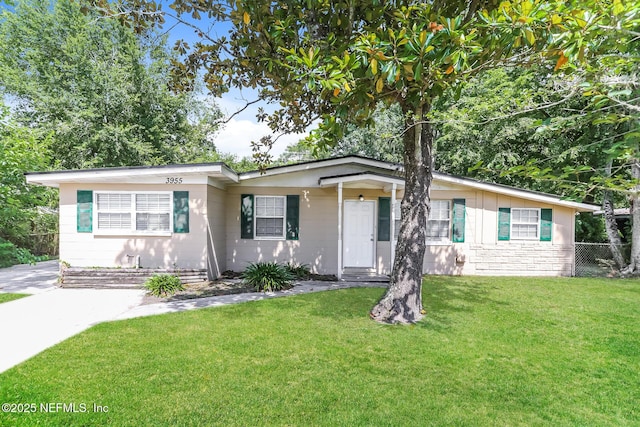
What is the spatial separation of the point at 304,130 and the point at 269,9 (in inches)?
105

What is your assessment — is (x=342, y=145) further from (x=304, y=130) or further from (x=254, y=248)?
(x=304, y=130)

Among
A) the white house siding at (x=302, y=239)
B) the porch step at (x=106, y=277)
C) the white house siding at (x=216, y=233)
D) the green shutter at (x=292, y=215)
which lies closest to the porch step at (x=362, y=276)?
the white house siding at (x=302, y=239)

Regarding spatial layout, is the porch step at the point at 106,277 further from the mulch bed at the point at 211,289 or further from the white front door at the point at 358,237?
the white front door at the point at 358,237

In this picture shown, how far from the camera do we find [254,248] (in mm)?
9633

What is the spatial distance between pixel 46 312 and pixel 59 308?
26 centimetres

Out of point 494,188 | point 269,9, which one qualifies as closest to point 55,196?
point 269,9

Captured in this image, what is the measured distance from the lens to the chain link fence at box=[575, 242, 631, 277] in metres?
11.0

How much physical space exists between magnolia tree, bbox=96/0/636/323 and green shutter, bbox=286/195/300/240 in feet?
10.5

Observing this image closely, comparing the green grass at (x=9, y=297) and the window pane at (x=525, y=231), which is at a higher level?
the window pane at (x=525, y=231)

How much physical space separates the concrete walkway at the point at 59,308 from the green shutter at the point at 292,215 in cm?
177

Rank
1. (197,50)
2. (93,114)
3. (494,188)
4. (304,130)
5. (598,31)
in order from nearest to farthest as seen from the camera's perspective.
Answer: (598,31), (197,50), (304,130), (494,188), (93,114)

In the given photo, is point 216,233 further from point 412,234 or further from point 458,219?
point 458,219

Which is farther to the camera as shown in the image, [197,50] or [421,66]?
[197,50]

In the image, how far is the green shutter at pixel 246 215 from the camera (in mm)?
9578
